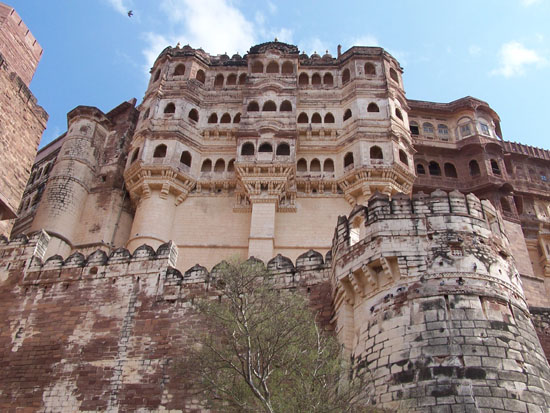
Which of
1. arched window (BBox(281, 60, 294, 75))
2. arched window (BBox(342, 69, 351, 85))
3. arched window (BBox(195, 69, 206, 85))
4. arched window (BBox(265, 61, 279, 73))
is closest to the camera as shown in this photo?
arched window (BBox(342, 69, 351, 85))

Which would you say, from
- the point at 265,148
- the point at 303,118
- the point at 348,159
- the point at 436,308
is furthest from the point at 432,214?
the point at 303,118

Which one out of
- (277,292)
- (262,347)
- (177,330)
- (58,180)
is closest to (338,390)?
(262,347)

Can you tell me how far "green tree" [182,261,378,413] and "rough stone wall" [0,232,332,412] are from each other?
1.78 m

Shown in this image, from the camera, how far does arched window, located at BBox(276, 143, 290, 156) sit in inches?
1065

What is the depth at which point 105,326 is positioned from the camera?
1502 centimetres

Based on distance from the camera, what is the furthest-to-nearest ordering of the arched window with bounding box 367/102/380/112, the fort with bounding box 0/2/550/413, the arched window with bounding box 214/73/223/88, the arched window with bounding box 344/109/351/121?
the arched window with bounding box 214/73/223/88
the arched window with bounding box 344/109/351/121
the arched window with bounding box 367/102/380/112
the fort with bounding box 0/2/550/413

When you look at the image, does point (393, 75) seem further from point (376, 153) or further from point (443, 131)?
point (376, 153)

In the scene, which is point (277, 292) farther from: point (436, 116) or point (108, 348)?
point (436, 116)

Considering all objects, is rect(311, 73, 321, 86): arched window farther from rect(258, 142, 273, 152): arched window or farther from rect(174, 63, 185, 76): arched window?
rect(174, 63, 185, 76): arched window

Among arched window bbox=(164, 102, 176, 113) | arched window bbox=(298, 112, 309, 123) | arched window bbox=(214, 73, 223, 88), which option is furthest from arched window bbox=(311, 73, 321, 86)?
arched window bbox=(164, 102, 176, 113)

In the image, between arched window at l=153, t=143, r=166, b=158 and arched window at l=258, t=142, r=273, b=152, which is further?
arched window at l=153, t=143, r=166, b=158

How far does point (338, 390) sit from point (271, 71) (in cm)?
2350

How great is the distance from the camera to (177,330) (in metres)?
14.5

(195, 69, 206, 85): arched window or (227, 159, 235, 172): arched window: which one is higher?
(195, 69, 206, 85): arched window
